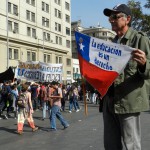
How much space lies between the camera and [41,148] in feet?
28.3

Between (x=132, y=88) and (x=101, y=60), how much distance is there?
0.46 m

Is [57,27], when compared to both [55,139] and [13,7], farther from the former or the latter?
[55,139]

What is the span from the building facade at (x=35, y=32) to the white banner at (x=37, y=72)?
26.8 metres

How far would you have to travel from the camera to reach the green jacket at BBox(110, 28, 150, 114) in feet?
11.2

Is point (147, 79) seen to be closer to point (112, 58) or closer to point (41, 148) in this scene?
point (112, 58)

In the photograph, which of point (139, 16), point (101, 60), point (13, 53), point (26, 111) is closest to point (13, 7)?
point (13, 53)

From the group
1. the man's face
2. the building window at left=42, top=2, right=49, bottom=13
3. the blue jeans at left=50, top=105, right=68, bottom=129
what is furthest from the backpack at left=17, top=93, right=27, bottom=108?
the building window at left=42, top=2, right=49, bottom=13

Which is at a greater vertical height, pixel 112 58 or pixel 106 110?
pixel 112 58

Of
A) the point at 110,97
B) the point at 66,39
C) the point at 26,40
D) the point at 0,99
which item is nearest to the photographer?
the point at 110,97

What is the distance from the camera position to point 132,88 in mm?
3430

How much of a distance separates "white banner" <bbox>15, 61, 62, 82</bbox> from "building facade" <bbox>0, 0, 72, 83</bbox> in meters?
26.8

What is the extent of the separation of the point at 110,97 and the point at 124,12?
82 centimetres

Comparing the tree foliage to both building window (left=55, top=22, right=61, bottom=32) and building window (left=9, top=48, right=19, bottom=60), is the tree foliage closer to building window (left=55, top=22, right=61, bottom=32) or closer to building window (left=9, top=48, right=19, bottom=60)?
building window (left=9, top=48, right=19, bottom=60)

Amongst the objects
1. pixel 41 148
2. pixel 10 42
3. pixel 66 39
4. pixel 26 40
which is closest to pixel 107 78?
pixel 41 148
